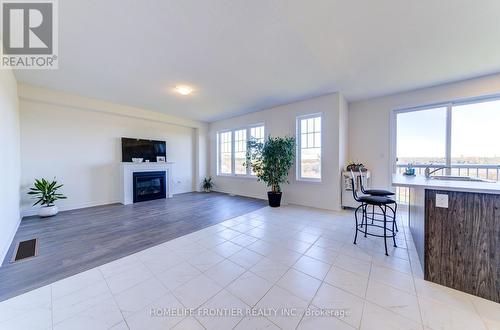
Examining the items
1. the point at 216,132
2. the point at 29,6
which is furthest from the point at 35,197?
the point at 216,132

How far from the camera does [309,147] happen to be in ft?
15.8

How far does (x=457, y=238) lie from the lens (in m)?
1.68

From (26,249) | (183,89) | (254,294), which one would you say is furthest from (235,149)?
(254,294)

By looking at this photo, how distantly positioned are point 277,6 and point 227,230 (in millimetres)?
3062

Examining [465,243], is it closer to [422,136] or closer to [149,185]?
[422,136]

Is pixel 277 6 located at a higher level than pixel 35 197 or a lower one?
higher

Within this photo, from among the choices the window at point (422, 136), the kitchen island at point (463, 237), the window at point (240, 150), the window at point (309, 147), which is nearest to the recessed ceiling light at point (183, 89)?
the window at point (240, 150)

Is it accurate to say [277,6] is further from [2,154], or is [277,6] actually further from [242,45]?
[2,154]

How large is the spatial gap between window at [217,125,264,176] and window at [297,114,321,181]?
4.31 ft

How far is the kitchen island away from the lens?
1549 mm

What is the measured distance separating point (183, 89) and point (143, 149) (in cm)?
277

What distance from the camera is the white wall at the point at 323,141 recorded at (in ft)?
14.1

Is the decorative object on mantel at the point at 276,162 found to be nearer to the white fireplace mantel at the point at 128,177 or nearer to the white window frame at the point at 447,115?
the white window frame at the point at 447,115

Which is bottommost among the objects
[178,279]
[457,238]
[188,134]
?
[178,279]
